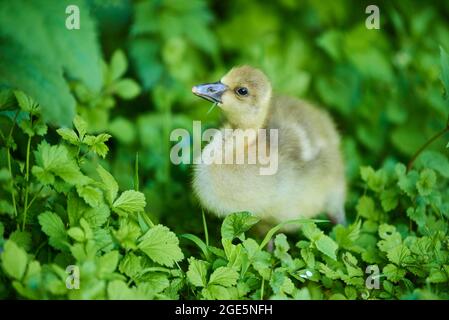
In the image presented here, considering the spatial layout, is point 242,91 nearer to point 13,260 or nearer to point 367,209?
point 367,209

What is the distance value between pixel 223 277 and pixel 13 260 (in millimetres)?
567

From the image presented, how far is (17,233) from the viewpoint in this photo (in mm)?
1740

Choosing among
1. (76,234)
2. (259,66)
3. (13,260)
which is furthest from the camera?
(259,66)

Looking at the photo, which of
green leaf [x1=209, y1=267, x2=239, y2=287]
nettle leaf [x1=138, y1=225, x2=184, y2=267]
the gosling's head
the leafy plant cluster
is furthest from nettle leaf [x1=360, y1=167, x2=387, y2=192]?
nettle leaf [x1=138, y1=225, x2=184, y2=267]

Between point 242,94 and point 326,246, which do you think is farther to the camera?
point 242,94

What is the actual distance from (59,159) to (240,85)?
25.1 inches

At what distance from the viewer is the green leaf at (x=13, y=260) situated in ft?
5.12

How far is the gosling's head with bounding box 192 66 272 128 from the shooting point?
205cm

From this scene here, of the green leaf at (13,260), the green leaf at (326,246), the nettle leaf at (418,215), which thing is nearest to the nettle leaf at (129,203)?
the green leaf at (13,260)

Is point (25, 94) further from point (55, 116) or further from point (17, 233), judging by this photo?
point (17, 233)

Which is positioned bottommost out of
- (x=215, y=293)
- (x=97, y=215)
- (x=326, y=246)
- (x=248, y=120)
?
(x=215, y=293)

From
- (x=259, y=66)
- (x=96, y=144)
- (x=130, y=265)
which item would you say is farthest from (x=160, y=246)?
(x=259, y=66)

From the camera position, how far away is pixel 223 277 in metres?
1.78

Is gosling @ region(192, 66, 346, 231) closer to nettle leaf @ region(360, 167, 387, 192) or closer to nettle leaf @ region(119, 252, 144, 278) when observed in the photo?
nettle leaf @ region(360, 167, 387, 192)
